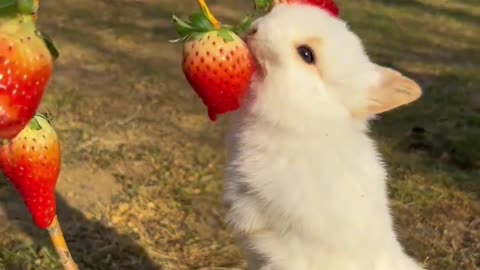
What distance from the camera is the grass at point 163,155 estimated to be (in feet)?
9.74

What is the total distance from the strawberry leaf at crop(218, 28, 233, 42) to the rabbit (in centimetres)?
10

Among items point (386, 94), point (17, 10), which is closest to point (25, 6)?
point (17, 10)

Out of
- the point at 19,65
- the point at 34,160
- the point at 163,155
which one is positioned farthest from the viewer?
the point at 163,155

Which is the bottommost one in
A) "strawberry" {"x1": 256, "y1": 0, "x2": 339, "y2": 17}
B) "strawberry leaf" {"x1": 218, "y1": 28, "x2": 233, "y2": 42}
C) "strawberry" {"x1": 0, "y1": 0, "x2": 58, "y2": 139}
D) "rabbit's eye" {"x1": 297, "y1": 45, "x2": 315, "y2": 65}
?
"rabbit's eye" {"x1": 297, "y1": 45, "x2": 315, "y2": 65}

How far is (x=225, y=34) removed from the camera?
5.05 ft

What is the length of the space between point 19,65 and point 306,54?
74 cm

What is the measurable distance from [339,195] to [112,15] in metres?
4.02

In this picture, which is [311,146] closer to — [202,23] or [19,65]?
[202,23]

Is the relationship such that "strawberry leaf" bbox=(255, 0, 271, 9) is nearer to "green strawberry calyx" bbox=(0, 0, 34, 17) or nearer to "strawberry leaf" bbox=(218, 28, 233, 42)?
"strawberry leaf" bbox=(218, 28, 233, 42)

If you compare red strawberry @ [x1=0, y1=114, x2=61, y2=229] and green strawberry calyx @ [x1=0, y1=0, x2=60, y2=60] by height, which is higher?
green strawberry calyx @ [x1=0, y1=0, x2=60, y2=60]

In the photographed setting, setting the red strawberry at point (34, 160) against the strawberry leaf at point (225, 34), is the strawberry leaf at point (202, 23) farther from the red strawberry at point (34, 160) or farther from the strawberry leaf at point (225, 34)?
the red strawberry at point (34, 160)

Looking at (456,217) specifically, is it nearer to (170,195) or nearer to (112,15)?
(170,195)

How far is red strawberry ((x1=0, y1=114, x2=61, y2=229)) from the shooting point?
4.89 feet

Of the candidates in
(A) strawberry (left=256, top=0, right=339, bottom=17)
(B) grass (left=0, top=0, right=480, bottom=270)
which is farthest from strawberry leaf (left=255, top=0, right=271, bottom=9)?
(B) grass (left=0, top=0, right=480, bottom=270)
